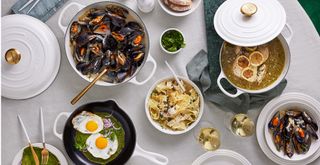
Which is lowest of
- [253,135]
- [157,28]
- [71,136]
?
[253,135]

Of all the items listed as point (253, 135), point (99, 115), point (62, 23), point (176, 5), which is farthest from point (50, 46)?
point (253, 135)

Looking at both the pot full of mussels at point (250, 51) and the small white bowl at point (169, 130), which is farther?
the small white bowl at point (169, 130)

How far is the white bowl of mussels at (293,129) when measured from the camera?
253 centimetres

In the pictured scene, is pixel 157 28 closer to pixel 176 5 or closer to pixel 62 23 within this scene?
pixel 176 5

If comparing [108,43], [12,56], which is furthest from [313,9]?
[12,56]

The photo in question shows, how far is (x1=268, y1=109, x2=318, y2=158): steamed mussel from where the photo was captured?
99.6 inches

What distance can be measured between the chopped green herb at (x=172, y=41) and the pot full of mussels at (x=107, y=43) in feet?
0.30

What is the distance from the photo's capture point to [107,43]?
2.48 metres

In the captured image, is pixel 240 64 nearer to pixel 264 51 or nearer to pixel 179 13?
pixel 264 51

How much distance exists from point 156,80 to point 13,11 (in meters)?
0.71

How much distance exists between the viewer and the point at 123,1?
2.54 meters

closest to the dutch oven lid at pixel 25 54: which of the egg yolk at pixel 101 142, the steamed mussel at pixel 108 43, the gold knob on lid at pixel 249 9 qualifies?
the steamed mussel at pixel 108 43

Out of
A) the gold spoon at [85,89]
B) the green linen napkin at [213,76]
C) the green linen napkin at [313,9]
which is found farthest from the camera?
the green linen napkin at [313,9]

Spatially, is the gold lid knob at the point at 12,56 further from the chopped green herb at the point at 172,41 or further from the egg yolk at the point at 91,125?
the chopped green herb at the point at 172,41
